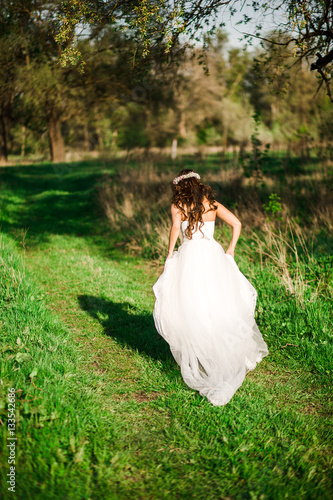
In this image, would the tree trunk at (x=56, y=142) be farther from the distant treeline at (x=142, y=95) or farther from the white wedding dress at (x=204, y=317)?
the white wedding dress at (x=204, y=317)

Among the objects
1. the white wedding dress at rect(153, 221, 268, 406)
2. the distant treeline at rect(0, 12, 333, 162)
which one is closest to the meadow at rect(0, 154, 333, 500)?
the white wedding dress at rect(153, 221, 268, 406)

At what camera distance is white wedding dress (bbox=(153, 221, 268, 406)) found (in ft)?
12.9

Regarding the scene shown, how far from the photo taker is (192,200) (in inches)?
159

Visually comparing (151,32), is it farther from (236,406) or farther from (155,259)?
(236,406)

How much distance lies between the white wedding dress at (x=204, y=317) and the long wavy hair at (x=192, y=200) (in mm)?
95

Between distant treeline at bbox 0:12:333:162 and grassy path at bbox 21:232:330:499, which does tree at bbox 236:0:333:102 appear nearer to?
distant treeline at bbox 0:12:333:162

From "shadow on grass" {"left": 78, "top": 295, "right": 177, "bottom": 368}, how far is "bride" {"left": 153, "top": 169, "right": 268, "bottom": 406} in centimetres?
59

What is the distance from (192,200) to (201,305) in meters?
1.07

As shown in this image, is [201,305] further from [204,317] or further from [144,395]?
[144,395]

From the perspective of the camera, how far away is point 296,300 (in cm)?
523

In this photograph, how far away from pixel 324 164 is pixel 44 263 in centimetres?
745

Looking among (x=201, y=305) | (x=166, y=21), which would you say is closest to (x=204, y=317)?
(x=201, y=305)

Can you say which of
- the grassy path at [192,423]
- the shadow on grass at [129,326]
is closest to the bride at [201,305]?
the grassy path at [192,423]

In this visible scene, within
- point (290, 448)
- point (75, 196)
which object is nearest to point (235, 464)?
point (290, 448)
